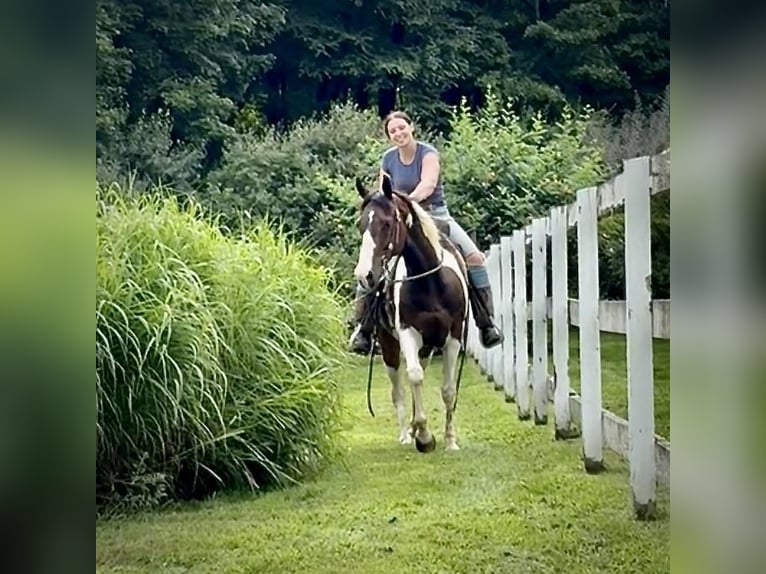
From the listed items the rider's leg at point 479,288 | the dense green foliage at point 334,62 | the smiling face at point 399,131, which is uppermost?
the dense green foliage at point 334,62

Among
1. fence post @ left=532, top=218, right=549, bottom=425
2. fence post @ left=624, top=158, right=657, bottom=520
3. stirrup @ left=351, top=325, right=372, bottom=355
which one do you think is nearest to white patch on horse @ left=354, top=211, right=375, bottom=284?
stirrup @ left=351, top=325, right=372, bottom=355

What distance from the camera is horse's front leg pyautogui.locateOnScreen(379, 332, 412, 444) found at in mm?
2111

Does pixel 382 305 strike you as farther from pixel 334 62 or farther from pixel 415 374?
pixel 334 62

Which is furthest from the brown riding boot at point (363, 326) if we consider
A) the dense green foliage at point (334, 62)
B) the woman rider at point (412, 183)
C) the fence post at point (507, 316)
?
the dense green foliage at point (334, 62)

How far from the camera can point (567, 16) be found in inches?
79.7

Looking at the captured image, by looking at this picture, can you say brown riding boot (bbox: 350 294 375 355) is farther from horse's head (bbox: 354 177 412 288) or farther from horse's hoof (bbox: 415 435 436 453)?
horse's hoof (bbox: 415 435 436 453)

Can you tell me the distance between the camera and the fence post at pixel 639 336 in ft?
6.20

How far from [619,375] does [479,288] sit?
33 centimetres

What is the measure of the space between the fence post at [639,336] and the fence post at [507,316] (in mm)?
252

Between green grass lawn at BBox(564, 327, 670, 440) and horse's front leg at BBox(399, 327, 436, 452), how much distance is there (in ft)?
0.93

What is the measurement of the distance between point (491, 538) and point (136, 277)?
2.78 feet

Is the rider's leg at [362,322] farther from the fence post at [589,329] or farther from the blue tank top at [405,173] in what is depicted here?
the fence post at [589,329]
